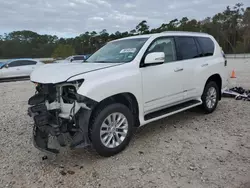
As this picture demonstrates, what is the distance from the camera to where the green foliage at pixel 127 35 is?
5979 centimetres

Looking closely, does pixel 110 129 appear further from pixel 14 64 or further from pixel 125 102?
pixel 14 64

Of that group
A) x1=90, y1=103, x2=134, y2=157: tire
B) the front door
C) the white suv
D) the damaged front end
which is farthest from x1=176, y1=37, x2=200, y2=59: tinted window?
the damaged front end

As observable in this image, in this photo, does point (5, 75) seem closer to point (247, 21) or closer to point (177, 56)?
point (177, 56)

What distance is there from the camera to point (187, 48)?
4.89 m

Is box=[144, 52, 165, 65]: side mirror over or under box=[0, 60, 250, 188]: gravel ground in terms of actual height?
over

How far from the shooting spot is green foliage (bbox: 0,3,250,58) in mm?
59791

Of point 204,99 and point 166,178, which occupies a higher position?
point 204,99

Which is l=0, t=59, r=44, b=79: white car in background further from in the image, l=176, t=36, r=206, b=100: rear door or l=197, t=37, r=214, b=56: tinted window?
l=176, t=36, r=206, b=100: rear door

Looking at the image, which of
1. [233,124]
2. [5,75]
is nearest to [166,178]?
[233,124]

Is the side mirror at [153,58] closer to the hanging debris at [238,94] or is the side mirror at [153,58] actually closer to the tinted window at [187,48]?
the tinted window at [187,48]

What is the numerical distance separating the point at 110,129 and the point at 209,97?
3.02m

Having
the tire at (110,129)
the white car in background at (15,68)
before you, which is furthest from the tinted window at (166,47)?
the white car in background at (15,68)

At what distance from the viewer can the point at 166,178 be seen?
295 centimetres

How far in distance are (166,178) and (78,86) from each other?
1.63m
